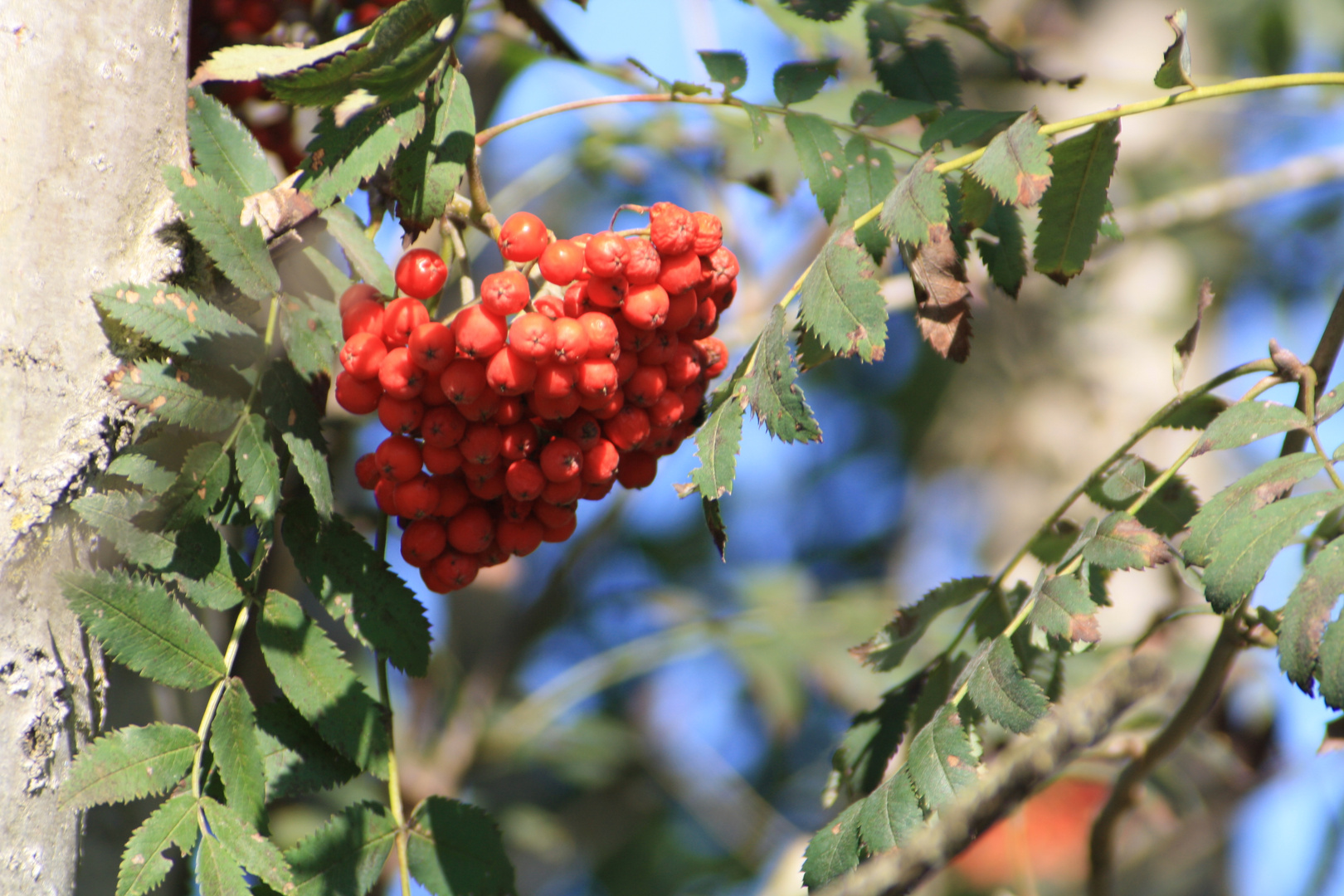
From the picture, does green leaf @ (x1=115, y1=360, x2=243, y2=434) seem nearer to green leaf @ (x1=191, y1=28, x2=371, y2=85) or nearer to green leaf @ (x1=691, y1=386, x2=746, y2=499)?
green leaf @ (x1=191, y1=28, x2=371, y2=85)

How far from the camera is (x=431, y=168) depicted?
0.98 metres

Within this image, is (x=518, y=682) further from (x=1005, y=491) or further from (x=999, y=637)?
(x=999, y=637)

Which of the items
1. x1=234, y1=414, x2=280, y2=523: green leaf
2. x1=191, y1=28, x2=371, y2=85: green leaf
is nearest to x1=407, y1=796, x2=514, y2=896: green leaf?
x1=234, y1=414, x2=280, y2=523: green leaf

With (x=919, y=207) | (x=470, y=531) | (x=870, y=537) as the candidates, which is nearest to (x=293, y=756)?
(x=470, y=531)

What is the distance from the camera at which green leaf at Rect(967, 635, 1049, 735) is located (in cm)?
90

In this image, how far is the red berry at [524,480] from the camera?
102 centimetres

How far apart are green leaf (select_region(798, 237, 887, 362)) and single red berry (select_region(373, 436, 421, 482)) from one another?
423mm

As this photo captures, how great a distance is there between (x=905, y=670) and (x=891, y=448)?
2421 millimetres

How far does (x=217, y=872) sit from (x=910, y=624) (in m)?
0.77

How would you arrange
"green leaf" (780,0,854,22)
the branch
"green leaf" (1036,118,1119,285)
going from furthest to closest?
"green leaf" (780,0,854,22) < "green leaf" (1036,118,1119,285) < the branch

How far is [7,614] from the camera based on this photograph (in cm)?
85

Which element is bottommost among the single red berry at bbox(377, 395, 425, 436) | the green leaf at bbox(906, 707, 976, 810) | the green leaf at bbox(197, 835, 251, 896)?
the green leaf at bbox(906, 707, 976, 810)

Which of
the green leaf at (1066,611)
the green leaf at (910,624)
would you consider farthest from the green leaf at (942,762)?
the green leaf at (910,624)

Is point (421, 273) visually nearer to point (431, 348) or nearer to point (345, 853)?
point (431, 348)
